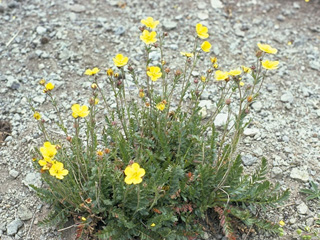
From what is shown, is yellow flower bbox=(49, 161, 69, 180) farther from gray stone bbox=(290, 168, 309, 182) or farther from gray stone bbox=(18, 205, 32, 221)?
gray stone bbox=(290, 168, 309, 182)

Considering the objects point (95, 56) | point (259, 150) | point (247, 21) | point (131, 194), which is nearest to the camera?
point (131, 194)

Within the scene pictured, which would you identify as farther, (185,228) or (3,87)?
(3,87)

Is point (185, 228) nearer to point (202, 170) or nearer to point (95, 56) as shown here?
point (202, 170)

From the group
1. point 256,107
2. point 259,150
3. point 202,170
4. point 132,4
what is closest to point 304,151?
point 259,150

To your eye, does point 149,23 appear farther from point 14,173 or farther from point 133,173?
point 14,173

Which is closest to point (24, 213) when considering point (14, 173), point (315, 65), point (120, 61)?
point (14, 173)

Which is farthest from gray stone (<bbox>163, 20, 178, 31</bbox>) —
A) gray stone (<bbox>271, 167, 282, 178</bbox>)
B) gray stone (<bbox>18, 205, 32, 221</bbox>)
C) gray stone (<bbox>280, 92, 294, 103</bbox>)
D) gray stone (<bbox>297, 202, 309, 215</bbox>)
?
gray stone (<bbox>18, 205, 32, 221</bbox>)

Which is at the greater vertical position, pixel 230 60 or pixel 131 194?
pixel 131 194

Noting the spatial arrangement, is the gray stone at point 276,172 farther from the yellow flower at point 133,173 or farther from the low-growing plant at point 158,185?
the yellow flower at point 133,173
